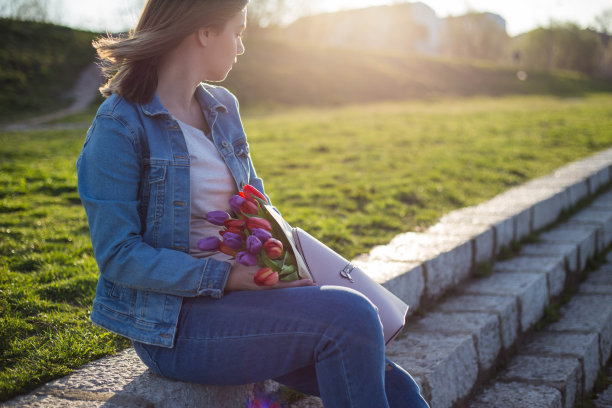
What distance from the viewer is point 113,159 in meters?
Result: 1.83

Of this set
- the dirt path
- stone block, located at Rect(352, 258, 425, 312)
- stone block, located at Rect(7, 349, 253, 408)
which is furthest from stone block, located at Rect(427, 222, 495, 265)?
the dirt path

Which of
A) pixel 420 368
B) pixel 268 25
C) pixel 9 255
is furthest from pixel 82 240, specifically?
pixel 268 25

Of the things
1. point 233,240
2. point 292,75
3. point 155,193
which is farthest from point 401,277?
point 292,75

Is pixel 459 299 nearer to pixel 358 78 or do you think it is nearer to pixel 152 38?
pixel 152 38

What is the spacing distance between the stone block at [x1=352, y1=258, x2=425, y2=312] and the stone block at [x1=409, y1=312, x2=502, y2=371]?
18 cm

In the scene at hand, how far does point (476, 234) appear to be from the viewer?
4.22 meters

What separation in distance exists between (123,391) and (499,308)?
2428mm

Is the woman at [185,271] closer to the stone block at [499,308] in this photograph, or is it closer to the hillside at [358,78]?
the stone block at [499,308]

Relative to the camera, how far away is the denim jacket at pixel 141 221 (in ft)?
5.94

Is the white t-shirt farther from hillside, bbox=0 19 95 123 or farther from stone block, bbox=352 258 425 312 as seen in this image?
hillside, bbox=0 19 95 123

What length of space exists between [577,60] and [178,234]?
66923 millimetres

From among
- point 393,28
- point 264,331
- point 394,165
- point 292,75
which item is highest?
point 393,28

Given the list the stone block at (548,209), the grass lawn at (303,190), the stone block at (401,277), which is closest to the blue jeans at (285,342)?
the grass lawn at (303,190)

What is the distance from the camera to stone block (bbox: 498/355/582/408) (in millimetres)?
2988
